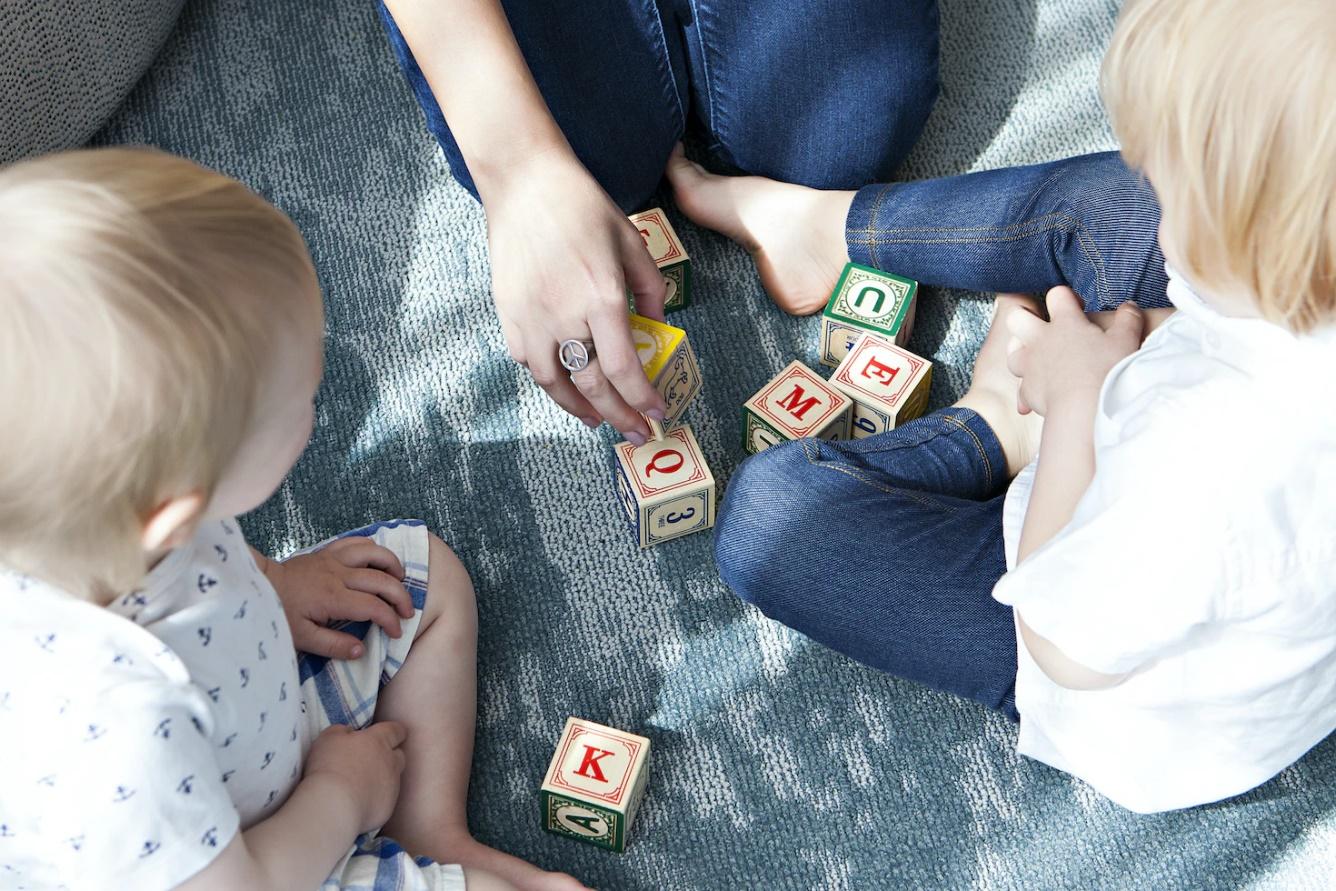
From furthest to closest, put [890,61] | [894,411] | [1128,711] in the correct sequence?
[890,61] < [894,411] < [1128,711]

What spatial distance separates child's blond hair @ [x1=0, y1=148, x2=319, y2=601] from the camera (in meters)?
0.60

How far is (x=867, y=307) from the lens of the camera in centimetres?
124

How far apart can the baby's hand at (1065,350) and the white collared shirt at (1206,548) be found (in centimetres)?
13

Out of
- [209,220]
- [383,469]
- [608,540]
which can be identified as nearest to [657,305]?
[608,540]

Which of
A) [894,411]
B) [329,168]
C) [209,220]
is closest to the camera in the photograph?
[209,220]

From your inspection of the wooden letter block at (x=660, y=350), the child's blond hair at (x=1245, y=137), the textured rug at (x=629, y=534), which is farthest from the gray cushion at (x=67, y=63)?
the child's blond hair at (x=1245, y=137)

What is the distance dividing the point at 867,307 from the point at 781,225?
0.14 metres

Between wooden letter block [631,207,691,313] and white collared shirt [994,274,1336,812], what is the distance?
0.52 meters

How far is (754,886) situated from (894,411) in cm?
46

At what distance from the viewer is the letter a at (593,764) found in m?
1.00

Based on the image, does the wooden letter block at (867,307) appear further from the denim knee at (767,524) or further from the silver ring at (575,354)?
the silver ring at (575,354)

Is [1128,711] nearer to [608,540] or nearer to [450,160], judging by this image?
[608,540]

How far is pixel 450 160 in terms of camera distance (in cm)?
131

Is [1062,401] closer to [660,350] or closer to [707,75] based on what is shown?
[660,350]
